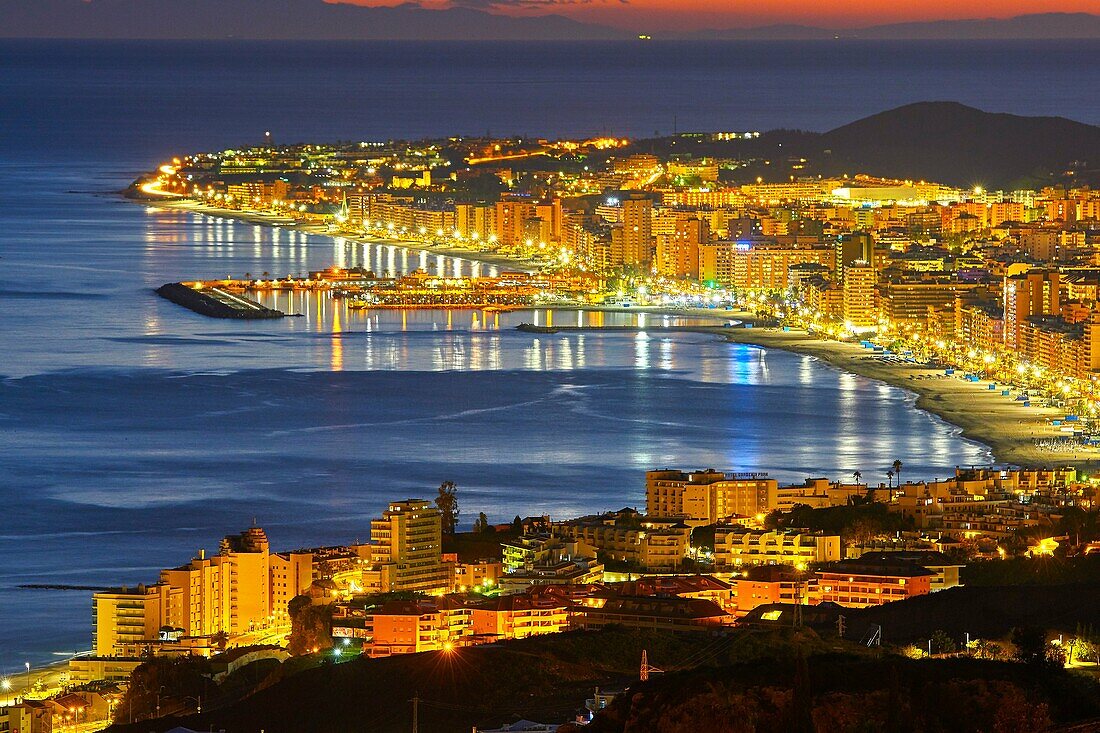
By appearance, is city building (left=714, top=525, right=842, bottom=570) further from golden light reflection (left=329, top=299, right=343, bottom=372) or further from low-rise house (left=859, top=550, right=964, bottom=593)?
golden light reflection (left=329, top=299, right=343, bottom=372)

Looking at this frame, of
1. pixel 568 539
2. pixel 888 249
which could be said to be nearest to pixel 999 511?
pixel 568 539

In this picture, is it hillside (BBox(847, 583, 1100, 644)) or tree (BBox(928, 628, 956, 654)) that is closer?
tree (BBox(928, 628, 956, 654))

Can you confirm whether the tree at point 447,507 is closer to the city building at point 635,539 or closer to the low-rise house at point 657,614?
the city building at point 635,539

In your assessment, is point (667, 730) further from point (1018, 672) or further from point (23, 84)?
point (23, 84)

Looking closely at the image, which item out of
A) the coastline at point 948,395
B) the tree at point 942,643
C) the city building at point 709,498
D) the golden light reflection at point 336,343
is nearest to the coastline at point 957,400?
the coastline at point 948,395

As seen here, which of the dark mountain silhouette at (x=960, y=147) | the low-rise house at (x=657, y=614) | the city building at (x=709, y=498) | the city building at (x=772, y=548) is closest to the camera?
the low-rise house at (x=657, y=614)

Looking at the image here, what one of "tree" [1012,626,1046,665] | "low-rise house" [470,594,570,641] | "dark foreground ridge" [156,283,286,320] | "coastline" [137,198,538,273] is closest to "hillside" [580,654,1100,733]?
"tree" [1012,626,1046,665]

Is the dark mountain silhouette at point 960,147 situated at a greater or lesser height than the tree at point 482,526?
greater
